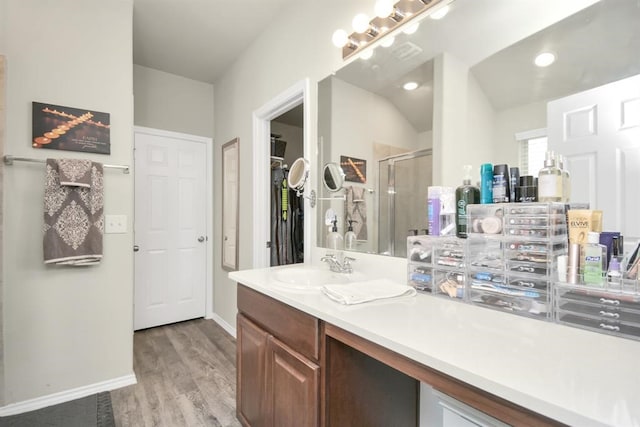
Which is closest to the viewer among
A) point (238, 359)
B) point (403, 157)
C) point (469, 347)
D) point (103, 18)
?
point (469, 347)

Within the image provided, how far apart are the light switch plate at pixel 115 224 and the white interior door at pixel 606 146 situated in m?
2.43

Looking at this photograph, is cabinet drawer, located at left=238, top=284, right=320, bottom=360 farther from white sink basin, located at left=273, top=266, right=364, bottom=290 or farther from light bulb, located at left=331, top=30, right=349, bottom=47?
light bulb, located at left=331, top=30, right=349, bottom=47

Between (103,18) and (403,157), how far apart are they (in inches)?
87.8

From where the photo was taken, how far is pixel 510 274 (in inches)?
38.3

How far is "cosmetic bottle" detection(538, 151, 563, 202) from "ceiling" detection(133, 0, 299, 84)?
2.03m

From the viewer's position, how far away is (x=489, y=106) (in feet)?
3.78

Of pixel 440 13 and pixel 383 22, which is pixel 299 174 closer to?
pixel 383 22

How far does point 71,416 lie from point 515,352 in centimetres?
234

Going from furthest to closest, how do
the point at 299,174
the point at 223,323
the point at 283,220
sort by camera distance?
the point at 223,323 < the point at 283,220 < the point at 299,174

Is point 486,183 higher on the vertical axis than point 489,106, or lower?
lower

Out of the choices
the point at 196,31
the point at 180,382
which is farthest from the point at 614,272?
the point at 196,31

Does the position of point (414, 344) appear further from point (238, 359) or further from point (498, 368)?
point (238, 359)

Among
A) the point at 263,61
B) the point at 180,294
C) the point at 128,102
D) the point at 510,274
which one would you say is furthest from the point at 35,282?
the point at 510,274

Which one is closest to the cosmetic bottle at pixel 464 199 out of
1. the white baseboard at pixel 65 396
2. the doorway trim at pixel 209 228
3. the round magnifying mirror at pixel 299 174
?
the round magnifying mirror at pixel 299 174
